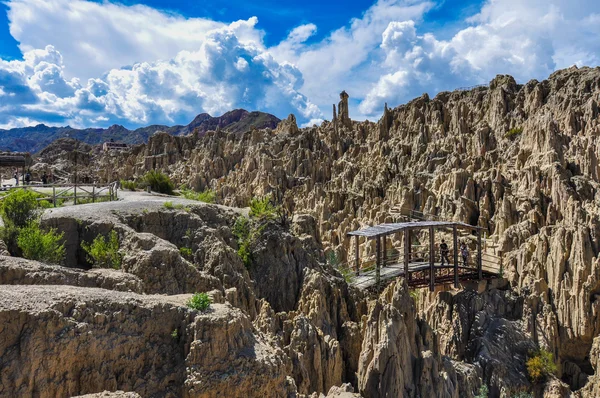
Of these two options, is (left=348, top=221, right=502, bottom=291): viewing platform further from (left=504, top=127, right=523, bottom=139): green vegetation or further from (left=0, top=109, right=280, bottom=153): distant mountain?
(left=0, top=109, right=280, bottom=153): distant mountain

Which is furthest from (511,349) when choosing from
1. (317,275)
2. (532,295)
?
(317,275)

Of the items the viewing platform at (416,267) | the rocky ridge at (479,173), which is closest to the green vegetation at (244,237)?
the viewing platform at (416,267)

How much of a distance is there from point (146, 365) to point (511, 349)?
62.3 ft

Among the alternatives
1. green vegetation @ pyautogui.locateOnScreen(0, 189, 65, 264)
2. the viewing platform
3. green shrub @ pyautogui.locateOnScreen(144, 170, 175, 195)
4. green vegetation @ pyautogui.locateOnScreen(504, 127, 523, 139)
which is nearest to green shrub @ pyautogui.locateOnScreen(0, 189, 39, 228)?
green vegetation @ pyautogui.locateOnScreen(0, 189, 65, 264)

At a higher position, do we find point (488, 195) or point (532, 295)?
point (488, 195)

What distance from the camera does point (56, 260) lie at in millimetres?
12438

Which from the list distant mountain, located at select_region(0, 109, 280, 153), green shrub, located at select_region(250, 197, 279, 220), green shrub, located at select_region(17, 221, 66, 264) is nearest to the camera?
green shrub, located at select_region(17, 221, 66, 264)

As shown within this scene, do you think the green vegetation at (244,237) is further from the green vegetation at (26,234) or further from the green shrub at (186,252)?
the green vegetation at (26,234)

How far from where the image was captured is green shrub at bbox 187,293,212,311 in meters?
8.84

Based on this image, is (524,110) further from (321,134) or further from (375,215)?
(321,134)

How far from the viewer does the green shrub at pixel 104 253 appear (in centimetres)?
1308

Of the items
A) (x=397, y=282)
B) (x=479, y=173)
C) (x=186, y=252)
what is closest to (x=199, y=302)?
(x=186, y=252)

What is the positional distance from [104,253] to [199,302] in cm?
598

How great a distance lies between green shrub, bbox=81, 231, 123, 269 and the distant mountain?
126 metres
